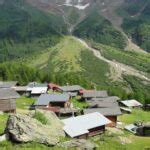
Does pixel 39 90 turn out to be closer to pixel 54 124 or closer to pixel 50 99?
pixel 50 99

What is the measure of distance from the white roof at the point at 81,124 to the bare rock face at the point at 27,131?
28.4 ft

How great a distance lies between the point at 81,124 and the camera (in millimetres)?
67250

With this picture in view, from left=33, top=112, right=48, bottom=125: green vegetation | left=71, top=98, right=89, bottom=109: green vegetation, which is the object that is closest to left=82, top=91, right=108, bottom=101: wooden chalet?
left=71, top=98, right=89, bottom=109: green vegetation

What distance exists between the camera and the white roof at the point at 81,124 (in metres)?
60.3

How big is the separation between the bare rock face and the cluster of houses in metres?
8.66

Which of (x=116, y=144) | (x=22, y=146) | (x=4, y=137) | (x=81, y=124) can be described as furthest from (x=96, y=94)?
(x=22, y=146)

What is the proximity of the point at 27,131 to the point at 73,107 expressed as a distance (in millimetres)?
56211

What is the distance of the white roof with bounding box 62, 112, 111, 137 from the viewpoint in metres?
60.3

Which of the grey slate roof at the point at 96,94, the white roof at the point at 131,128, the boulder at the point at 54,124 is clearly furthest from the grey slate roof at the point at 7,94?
the grey slate roof at the point at 96,94

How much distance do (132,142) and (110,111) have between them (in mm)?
26666

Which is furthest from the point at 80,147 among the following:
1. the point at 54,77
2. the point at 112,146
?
the point at 54,77

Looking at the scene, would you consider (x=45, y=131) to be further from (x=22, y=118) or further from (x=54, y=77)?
(x=54, y=77)

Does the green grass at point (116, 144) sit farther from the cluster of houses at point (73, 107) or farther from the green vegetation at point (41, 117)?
the green vegetation at point (41, 117)

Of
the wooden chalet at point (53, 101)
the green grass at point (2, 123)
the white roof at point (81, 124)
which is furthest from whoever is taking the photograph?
the wooden chalet at point (53, 101)
